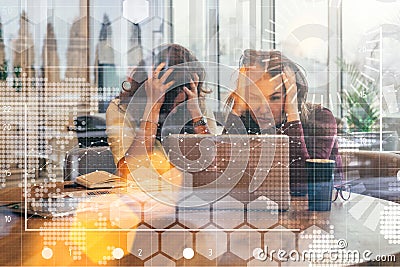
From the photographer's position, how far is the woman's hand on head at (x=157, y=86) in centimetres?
157

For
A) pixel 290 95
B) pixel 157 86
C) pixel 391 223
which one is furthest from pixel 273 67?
pixel 391 223

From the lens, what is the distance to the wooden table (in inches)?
62.4

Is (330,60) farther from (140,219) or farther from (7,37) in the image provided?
(7,37)

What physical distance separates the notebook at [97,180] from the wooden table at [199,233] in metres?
0.06

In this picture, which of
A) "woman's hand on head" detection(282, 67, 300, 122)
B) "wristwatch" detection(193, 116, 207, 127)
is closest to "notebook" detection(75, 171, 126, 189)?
"wristwatch" detection(193, 116, 207, 127)

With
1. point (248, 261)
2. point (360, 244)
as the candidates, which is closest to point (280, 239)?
point (248, 261)

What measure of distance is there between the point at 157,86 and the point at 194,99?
140 millimetres

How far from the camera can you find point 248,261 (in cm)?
160

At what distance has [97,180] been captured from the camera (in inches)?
62.2

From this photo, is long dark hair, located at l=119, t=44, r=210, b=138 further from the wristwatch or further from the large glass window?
the large glass window

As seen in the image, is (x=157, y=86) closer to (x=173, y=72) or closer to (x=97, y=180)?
(x=173, y=72)

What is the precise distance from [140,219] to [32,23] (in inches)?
31.2

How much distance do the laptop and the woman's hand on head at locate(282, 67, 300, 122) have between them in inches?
3.6

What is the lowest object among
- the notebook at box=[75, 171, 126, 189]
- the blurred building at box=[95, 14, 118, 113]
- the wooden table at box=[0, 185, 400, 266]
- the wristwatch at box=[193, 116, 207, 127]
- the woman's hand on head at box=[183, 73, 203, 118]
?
the wooden table at box=[0, 185, 400, 266]
